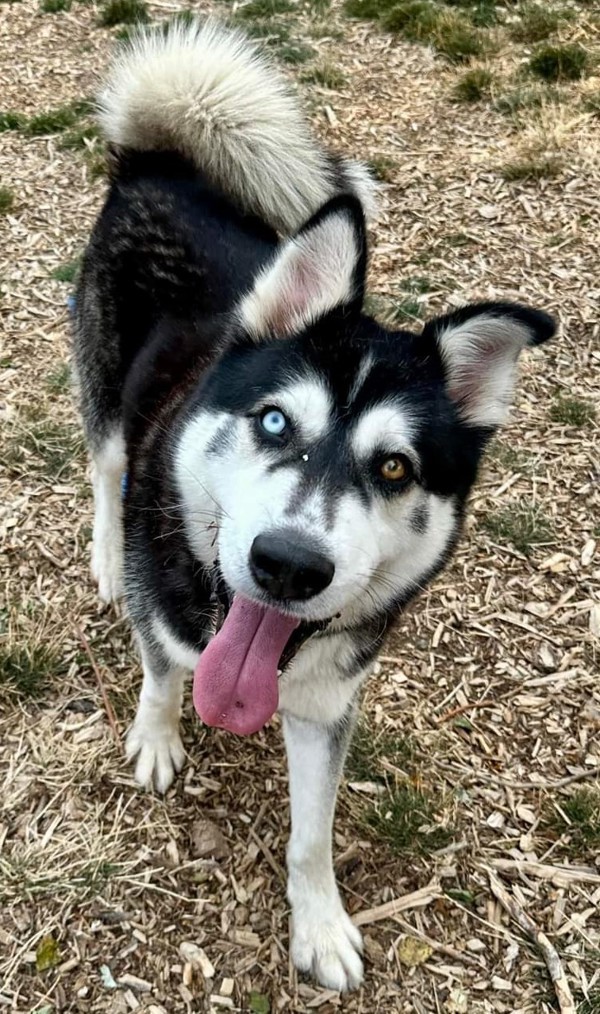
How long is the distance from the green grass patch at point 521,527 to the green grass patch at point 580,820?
1.10 m

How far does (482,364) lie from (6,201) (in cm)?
402

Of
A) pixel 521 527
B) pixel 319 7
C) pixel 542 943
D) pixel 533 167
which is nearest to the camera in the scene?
pixel 542 943

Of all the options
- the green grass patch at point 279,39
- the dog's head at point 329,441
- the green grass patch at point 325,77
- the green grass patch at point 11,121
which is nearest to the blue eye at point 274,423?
the dog's head at point 329,441

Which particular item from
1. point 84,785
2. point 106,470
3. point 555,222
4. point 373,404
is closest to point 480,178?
point 555,222

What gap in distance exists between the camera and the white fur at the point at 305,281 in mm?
2094

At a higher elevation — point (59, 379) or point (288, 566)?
point (288, 566)

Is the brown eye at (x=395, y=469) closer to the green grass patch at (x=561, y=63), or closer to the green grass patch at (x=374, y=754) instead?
the green grass patch at (x=374, y=754)

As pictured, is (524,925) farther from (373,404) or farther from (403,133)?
(403,133)

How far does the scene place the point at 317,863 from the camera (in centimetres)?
256

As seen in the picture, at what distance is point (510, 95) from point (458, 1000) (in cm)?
566

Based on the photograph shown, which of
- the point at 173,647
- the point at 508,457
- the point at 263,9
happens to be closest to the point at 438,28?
the point at 263,9

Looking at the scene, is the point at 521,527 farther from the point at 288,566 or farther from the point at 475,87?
the point at 475,87

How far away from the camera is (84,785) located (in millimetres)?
2916

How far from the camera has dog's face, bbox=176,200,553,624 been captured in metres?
1.86
